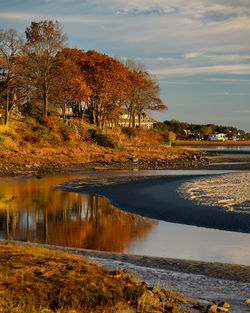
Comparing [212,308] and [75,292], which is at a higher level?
[75,292]

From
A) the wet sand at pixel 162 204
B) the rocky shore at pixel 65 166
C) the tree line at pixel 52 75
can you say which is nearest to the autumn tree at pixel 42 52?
the tree line at pixel 52 75

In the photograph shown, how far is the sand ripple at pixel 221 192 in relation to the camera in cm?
2134

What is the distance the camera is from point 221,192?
25719 millimetres

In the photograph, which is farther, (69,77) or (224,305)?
(69,77)

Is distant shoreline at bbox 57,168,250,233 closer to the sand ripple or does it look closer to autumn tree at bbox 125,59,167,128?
the sand ripple

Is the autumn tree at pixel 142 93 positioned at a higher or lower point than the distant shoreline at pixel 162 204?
higher

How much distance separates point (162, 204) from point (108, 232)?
6743 millimetres

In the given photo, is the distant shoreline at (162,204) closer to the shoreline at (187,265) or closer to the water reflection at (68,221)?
the water reflection at (68,221)

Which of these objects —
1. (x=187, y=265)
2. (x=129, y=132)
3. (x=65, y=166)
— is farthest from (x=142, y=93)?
(x=187, y=265)

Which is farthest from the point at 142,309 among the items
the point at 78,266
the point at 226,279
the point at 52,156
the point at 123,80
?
the point at 123,80

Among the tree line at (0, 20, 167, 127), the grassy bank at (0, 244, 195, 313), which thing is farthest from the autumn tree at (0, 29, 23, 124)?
the grassy bank at (0, 244, 195, 313)

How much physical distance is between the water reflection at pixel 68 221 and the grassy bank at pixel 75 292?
5.31 metres

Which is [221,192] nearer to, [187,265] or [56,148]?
[187,265]

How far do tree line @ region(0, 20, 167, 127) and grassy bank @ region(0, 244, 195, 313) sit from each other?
48.2 meters
